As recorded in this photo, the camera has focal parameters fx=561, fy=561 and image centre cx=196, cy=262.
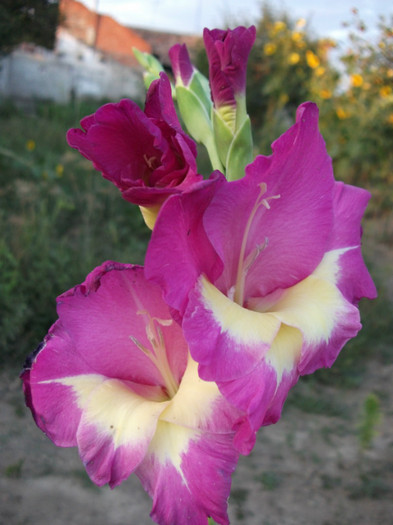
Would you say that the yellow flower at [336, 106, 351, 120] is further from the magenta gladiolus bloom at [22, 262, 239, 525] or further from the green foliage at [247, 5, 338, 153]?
the magenta gladiolus bloom at [22, 262, 239, 525]

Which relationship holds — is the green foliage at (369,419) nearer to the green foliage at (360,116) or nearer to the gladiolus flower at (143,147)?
the gladiolus flower at (143,147)

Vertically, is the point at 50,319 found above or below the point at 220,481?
below

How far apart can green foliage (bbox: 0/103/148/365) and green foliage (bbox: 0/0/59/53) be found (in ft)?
3.16

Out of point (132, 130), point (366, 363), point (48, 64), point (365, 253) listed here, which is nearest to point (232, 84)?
point (132, 130)

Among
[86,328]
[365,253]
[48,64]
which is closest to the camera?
[86,328]

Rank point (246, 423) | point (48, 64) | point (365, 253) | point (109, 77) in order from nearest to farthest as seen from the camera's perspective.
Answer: point (246, 423), point (365, 253), point (48, 64), point (109, 77)

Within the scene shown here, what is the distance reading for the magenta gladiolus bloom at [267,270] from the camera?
0.56 m

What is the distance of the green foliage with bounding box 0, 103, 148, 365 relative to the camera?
10.2 ft

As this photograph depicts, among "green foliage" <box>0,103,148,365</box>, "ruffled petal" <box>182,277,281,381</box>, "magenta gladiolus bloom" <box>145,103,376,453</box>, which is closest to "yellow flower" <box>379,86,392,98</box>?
"green foliage" <box>0,103,148,365</box>

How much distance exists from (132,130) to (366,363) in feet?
11.7

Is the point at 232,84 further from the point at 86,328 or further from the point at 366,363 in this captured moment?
the point at 366,363

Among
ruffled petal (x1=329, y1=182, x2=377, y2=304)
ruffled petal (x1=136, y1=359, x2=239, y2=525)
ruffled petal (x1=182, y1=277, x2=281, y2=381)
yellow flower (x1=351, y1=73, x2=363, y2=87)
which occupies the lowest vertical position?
ruffled petal (x1=136, y1=359, x2=239, y2=525)

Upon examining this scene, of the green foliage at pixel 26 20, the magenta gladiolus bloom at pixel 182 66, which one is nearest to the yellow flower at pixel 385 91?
the green foliage at pixel 26 20

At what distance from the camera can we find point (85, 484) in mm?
2361
